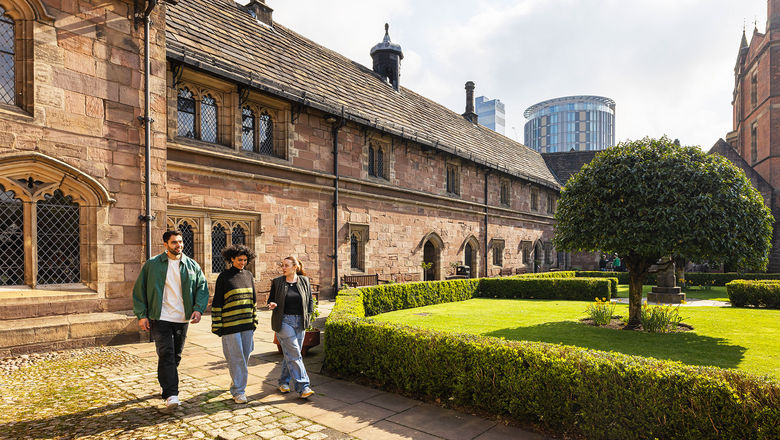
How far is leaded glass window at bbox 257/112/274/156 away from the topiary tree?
877cm

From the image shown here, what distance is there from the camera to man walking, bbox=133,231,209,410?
479cm

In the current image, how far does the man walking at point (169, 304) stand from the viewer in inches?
188

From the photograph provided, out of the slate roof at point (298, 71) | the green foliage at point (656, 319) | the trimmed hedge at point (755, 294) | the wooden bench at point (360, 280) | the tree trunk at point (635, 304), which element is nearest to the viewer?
the green foliage at point (656, 319)

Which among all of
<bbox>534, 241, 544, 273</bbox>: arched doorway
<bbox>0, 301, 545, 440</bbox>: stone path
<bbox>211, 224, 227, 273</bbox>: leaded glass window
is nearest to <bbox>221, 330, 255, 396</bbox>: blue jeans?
<bbox>0, 301, 545, 440</bbox>: stone path

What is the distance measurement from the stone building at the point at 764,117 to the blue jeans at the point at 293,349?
1473 inches

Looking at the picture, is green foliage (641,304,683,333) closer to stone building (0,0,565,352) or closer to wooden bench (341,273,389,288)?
wooden bench (341,273,389,288)

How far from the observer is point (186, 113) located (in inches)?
448

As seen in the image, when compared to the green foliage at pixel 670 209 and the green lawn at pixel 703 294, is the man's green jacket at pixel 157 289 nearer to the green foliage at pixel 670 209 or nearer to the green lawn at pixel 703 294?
the green foliage at pixel 670 209

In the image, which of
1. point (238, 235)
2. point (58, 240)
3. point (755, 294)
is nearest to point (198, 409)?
point (58, 240)

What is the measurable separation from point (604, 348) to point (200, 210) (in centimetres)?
978

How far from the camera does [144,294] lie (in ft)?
16.0

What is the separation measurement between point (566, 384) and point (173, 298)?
4.27 metres

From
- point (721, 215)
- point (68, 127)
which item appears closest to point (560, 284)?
point (721, 215)

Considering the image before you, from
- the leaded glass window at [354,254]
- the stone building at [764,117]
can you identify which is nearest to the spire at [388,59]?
the leaded glass window at [354,254]
